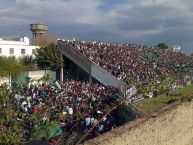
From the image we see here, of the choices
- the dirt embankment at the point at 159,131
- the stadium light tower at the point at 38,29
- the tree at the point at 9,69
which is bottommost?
the tree at the point at 9,69

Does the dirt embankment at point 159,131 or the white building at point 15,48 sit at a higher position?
the dirt embankment at point 159,131

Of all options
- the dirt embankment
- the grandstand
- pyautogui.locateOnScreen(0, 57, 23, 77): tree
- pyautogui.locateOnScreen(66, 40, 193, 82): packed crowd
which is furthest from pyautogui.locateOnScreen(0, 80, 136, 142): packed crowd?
pyautogui.locateOnScreen(0, 57, 23, 77): tree

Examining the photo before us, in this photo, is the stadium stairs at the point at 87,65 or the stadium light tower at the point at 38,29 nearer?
the stadium stairs at the point at 87,65

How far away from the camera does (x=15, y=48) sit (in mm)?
71250

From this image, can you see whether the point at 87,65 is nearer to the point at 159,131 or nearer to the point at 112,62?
the point at 112,62

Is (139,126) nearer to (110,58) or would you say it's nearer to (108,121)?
(108,121)

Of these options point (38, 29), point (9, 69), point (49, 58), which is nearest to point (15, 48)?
point (49, 58)

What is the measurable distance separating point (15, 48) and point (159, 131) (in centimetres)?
6124

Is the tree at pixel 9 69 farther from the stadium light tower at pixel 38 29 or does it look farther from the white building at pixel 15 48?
the stadium light tower at pixel 38 29

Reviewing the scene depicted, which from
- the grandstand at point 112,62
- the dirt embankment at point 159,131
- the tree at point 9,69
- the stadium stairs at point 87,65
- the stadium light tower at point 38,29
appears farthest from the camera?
the stadium light tower at point 38,29

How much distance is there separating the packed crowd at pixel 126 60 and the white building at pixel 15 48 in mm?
20841

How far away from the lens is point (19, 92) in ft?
81.8

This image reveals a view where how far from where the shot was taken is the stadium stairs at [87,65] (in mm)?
39750

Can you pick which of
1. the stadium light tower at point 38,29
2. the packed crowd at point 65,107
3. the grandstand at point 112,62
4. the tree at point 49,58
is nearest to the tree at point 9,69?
the tree at point 49,58
